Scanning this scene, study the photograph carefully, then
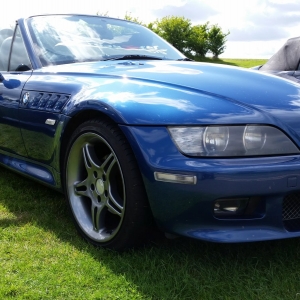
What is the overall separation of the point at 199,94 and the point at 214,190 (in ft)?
1.61

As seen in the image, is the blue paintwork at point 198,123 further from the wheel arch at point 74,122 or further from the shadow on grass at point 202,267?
the shadow on grass at point 202,267

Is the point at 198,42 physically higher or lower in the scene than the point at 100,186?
lower

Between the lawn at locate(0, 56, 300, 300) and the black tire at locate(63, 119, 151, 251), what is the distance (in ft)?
0.33

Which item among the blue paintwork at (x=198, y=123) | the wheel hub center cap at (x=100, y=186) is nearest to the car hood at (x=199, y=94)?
the blue paintwork at (x=198, y=123)

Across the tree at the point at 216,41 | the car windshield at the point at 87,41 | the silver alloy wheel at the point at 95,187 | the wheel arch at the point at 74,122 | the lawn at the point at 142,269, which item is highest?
the car windshield at the point at 87,41

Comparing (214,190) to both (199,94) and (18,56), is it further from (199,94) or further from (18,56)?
(18,56)

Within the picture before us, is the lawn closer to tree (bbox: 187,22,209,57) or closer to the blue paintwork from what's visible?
the blue paintwork

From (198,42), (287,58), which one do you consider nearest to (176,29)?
(198,42)

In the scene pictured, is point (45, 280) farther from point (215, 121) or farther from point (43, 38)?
point (43, 38)

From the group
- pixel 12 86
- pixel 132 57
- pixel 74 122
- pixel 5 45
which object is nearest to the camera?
pixel 74 122

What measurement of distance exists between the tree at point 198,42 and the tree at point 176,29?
773 mm

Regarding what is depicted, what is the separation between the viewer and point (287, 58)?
17.3ft

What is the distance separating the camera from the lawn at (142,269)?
1.93m

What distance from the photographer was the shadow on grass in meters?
1.93
